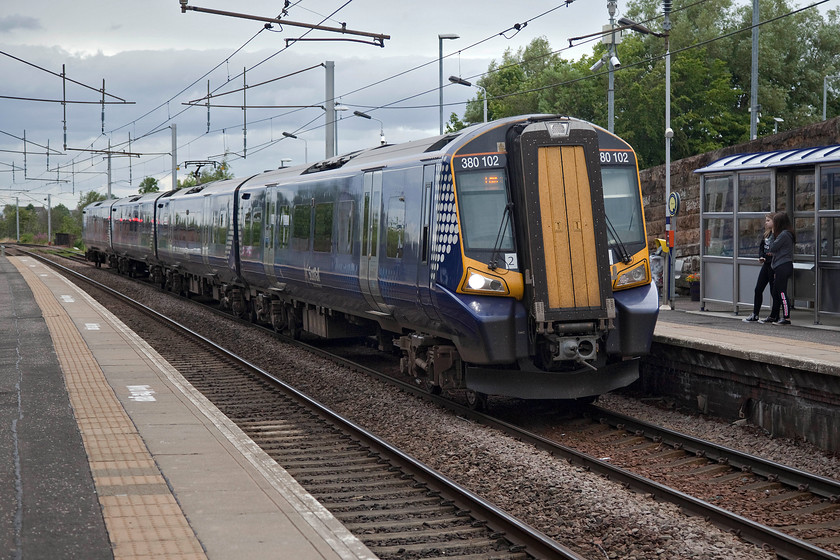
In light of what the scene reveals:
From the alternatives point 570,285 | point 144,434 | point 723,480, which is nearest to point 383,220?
point 570,285

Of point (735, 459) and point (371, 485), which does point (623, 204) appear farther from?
point (371, 485)

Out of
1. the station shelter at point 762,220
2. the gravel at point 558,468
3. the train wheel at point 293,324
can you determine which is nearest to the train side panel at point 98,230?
the train wheel at point 293,324

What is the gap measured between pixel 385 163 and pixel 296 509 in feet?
22.4

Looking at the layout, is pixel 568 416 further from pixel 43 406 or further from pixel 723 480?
pixel 43 406

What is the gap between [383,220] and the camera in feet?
41.3

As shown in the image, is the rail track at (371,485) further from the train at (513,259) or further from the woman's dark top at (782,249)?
the woman's dark top at (782,249)

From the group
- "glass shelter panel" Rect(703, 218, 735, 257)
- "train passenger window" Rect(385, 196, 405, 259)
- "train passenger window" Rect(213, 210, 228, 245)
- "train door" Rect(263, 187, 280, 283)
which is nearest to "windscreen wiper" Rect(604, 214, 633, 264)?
"train passenger window" Rect(385, 196, 405, 259)

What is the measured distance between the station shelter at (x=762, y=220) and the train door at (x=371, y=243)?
5948 millimetres

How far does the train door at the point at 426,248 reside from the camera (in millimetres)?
10773

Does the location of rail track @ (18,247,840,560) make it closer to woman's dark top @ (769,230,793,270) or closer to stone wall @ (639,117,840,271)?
woman's dark top @ (769,230,793,270)

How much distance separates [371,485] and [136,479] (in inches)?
75.5

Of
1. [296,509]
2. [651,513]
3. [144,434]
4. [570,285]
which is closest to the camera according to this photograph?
[296,509]

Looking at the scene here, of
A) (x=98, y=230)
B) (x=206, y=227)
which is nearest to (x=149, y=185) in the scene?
(x=98, y=230)

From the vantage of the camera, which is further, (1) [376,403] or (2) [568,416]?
(1) [376,403]
